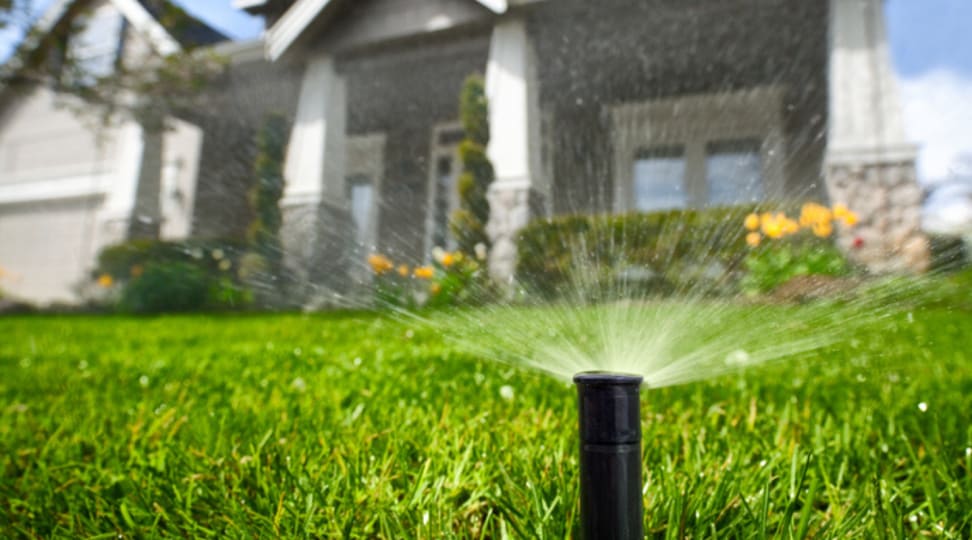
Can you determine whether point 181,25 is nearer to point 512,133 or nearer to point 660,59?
point 512,133

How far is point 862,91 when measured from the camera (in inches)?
266

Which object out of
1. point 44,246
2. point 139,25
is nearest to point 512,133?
point 139,25

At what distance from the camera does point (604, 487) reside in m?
0.65

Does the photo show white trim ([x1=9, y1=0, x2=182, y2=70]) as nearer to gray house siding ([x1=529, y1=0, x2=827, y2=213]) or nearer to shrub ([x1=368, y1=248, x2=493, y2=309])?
gray house siding ([x1=529, y1=0, x2=827, y2=213])

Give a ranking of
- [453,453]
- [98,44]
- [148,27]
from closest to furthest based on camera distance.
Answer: [453,453] < [148,27] < [98,44]

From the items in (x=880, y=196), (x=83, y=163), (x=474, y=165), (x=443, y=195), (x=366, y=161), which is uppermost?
(x=83, y=163)

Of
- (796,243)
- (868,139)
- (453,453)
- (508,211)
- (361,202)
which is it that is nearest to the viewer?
(453,453)

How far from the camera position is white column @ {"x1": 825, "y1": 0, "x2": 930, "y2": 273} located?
6.45 meters

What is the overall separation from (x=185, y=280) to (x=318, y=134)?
10.3 ft

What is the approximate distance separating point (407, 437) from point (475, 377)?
2.54ft

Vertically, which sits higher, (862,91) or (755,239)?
(862,91)

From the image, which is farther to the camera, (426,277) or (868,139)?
(868,139)

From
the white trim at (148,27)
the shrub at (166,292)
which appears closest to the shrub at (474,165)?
the shrub at (166,292)

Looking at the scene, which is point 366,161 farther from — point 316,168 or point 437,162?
point 437,162
